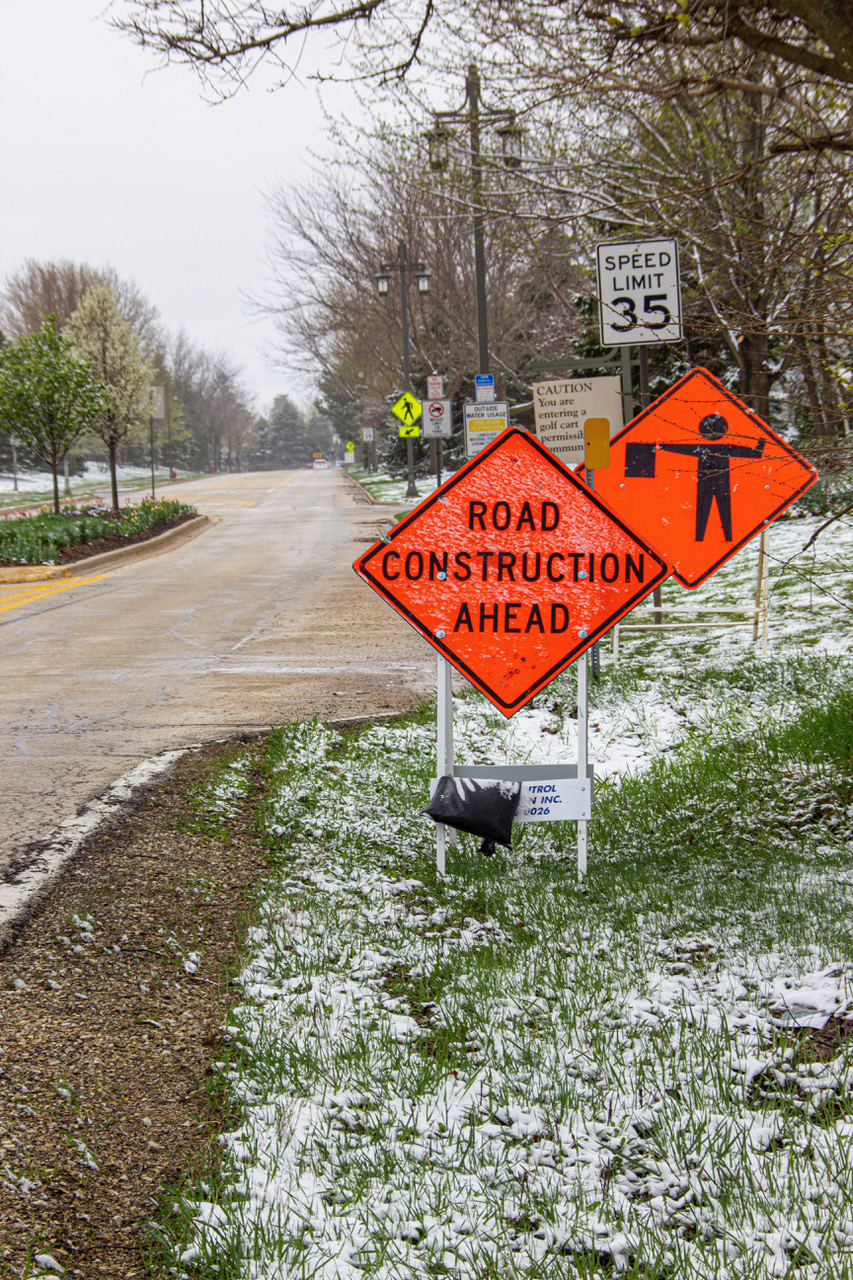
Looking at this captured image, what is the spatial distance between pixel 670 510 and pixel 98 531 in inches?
718

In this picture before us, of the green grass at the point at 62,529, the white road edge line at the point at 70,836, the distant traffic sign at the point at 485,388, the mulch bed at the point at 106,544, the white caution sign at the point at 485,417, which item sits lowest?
the white road edge line at the point at 70,836

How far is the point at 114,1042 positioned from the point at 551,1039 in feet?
4.51

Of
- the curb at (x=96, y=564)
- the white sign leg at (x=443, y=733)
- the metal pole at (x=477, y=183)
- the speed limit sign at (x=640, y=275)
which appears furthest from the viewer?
the curb at (x=96, y=564)

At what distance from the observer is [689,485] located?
8.09 m

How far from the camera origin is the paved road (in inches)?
261

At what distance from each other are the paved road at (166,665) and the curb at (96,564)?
0.59m

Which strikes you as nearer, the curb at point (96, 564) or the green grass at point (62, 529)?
the curb at point (96, 564)

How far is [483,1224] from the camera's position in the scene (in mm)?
2404

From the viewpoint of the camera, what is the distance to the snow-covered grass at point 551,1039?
236cm

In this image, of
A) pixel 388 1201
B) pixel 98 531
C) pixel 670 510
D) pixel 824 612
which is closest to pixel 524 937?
→ pixel 388 1201

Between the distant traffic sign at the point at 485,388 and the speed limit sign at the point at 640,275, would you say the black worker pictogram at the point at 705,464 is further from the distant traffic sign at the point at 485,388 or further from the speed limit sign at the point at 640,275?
the distant traffic sign at the point at 485,388

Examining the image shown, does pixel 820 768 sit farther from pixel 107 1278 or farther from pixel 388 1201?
pixel 107 1278

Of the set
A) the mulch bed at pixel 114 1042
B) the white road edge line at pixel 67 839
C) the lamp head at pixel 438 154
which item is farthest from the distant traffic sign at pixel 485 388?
the mulch bed at pixel 114 1042

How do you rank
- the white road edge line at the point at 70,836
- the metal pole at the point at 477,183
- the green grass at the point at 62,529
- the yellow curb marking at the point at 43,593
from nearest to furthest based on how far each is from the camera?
the white road edge line at the point at 70,836 < the metal pole at the point at 477,183 < the yellow curb marking at the point at 43,593 < the green grass at the point at 62,529
